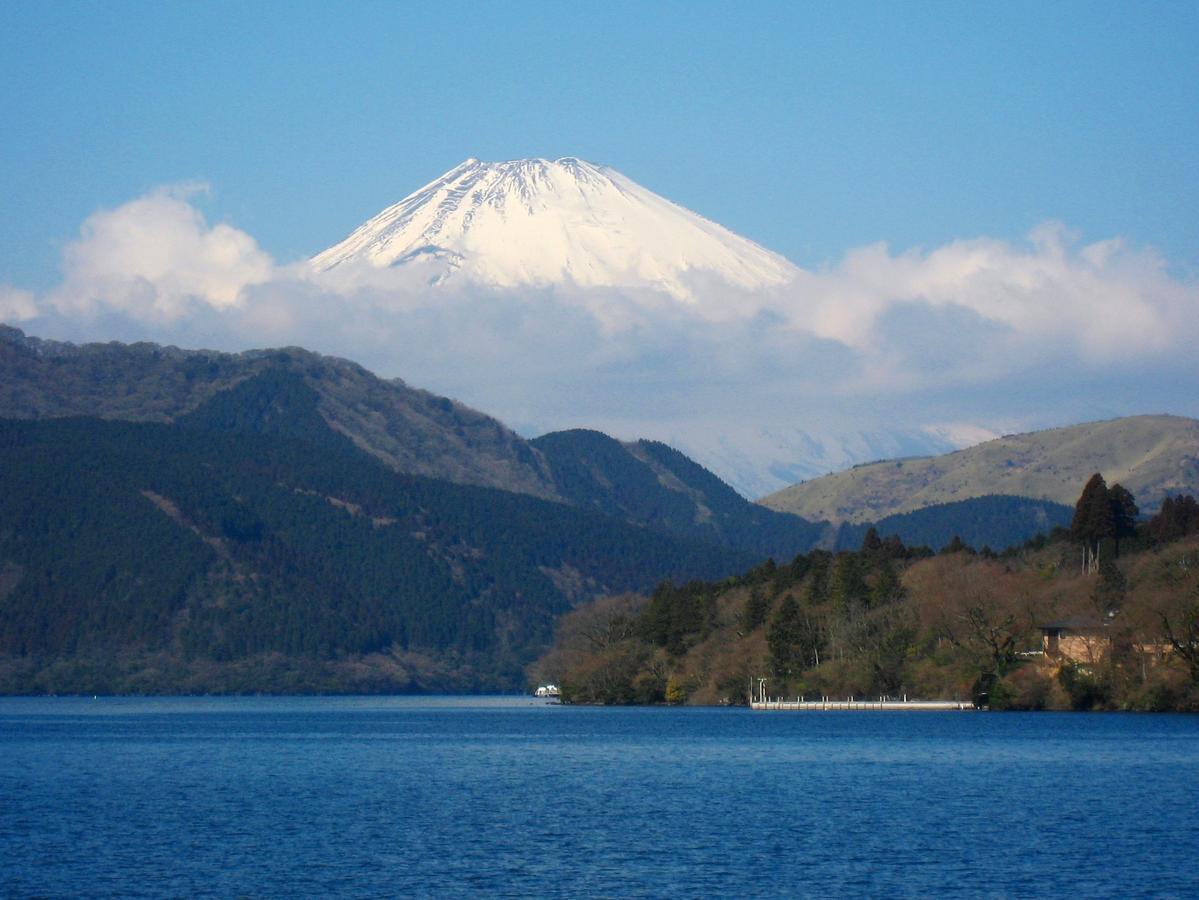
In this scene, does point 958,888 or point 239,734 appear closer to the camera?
point 958,888

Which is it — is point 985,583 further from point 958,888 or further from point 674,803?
point 958,888

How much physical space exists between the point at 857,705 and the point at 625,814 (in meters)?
77.7

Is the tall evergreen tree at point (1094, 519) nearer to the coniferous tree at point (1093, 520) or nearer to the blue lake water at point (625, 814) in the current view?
the coniferous tree at point (1093, 520)

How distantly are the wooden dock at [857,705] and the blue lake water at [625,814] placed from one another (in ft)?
60.0

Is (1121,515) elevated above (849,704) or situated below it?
above

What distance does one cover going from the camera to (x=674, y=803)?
65.2 meters

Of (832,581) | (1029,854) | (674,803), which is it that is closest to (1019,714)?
(832,581)

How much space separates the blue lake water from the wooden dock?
1830 centimetres

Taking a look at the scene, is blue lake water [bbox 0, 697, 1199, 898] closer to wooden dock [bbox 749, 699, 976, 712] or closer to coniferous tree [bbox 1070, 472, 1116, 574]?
wooden dock [bbox 749, 699, 976, 712]

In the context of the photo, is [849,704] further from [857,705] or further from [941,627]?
[941,627]

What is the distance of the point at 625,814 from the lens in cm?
6147

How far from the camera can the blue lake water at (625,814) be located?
47.1 meters

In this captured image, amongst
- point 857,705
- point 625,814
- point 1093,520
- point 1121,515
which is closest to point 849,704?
point 857,705

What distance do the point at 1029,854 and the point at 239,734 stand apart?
79609 millimetres
